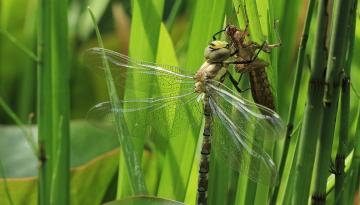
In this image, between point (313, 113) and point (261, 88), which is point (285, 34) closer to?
point (261, 88)

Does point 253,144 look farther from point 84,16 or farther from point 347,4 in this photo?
point 84,16

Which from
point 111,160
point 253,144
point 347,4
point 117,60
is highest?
→ point 347,4

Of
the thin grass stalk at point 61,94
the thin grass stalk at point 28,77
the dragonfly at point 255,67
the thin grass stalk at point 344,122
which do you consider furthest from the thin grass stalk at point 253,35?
the thin grass stalk at point 28,77

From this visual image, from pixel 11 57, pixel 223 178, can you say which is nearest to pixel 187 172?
pixel 223 178

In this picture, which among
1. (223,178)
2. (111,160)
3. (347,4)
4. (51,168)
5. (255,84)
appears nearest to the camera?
(347,4)

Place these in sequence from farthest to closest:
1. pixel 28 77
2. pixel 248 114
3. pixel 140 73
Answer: pixel 28 77
pixel 140 73
pixel 248 114

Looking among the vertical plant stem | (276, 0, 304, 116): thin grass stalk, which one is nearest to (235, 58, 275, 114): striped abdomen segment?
(276, 0, 304, 116): thin grass stalk

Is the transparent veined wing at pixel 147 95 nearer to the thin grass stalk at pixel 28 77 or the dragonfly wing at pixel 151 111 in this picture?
the dragonfly wing at pixel 151 111

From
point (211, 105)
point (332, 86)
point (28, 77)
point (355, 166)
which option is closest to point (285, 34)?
point (211, 105)
